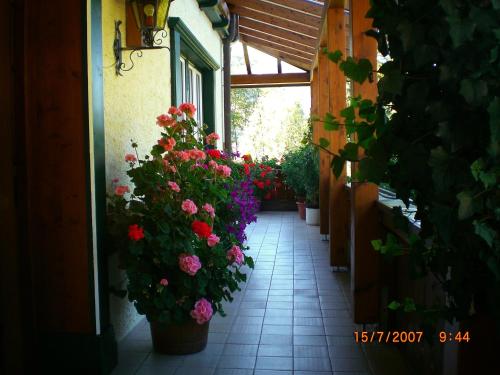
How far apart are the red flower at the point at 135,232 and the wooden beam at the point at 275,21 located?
4.66 m

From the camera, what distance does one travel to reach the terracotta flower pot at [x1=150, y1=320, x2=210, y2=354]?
8.51ft

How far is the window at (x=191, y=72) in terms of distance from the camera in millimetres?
3945

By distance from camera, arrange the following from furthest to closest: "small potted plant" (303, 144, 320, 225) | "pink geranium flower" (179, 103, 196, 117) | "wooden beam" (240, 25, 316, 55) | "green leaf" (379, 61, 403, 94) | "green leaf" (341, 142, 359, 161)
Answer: "wooden beam" (240, 25, 316, 55), "small potted plant" (303, 144, 320, 225), "pink geranium flower" (179, 103, 196, 117), "green leaf" (341, 142, 359, 161), "green leaf" (379, 61, 403, 94)

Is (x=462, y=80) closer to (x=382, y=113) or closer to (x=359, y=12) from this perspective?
(x=382, y=113)

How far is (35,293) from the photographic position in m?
2.30

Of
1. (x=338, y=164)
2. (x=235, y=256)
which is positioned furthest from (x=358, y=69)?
(x=235, y=256)

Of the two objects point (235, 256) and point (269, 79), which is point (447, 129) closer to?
point (235, 256)

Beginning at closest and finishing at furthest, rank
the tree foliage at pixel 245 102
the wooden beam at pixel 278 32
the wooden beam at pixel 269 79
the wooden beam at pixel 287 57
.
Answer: the wooden beam at pixel 278 32, the wooden beam at pixel 287 57, the wooden beam at pixel 269 79, the tree foliage at pixel 245 102

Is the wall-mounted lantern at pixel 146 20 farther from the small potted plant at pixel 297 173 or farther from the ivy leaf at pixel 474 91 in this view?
the small potted plant at pixel 297 173

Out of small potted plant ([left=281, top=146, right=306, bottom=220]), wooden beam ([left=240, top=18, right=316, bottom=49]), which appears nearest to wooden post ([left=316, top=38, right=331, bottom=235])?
wooden beam ([left=240, top=18, right=316, bottom=49])

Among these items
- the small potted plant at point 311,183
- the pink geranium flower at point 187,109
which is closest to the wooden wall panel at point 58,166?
the pink geranium flower at point 187,109

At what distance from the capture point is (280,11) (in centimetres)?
598

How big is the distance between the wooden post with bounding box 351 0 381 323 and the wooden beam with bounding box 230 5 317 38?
12.0 feet

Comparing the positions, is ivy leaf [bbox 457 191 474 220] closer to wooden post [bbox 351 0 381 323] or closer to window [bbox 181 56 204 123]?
wooden post [bbox 351 0 381 323]
